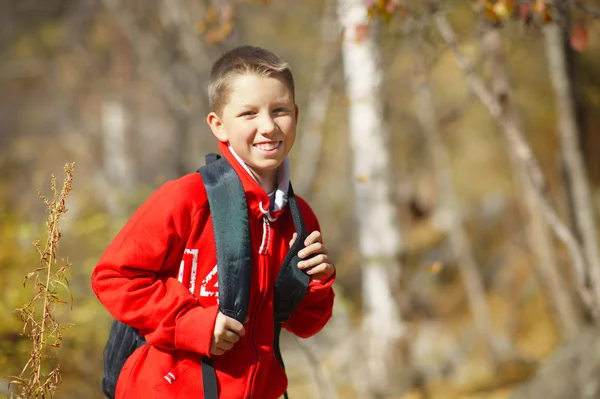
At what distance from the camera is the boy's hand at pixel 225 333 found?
1924mm

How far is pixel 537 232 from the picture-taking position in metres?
6.16

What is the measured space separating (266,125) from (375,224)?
3933 millimetres

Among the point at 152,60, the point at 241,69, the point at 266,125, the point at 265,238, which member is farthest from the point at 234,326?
the point at 152,60

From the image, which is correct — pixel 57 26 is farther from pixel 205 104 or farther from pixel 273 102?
pixel 273 102

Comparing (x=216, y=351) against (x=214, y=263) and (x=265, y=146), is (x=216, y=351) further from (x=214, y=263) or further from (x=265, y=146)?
(x=265, y=146)

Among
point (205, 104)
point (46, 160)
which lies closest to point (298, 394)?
point (205, 104)

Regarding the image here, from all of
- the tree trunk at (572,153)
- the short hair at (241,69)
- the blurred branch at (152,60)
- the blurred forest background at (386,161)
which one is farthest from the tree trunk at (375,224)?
the short hair at (241,69)

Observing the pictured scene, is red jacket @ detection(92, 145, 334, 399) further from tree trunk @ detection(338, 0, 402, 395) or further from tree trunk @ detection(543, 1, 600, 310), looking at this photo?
tree trunk @ detection(338, 0, 402, 395)

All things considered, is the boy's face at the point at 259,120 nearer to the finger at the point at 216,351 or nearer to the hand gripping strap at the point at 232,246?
the hand gripping strap at the point at 232,246

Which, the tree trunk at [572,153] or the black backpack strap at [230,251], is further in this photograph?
the tree trunk at [572,153]

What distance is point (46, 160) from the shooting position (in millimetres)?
16359

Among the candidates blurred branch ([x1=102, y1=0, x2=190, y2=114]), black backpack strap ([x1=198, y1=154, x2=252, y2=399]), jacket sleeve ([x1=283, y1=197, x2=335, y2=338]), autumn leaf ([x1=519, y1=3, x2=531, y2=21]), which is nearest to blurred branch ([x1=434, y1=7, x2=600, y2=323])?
autumn leaf ([x1=519, y1=3, x2=531, y2=21])

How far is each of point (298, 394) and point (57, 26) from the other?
26.8ft

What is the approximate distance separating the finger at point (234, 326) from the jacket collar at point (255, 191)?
1.03ft
